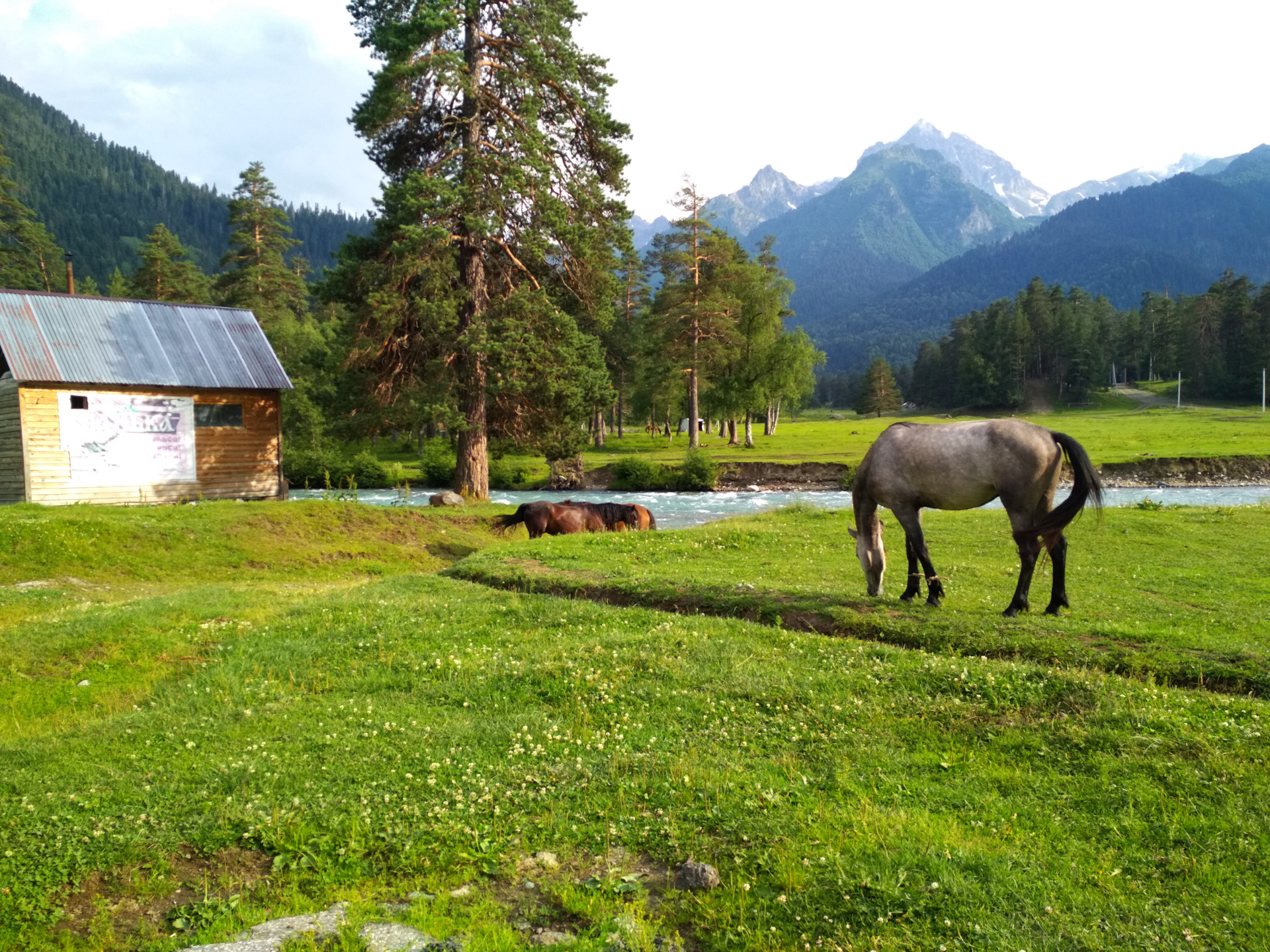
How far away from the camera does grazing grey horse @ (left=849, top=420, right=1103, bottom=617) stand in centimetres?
1012

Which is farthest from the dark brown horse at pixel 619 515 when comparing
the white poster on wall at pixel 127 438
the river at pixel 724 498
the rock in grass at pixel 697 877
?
the rock in grass at pixel 697 877

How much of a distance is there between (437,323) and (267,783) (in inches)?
931

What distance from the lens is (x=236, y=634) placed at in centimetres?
1058

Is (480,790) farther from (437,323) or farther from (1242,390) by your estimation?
(1242,390)

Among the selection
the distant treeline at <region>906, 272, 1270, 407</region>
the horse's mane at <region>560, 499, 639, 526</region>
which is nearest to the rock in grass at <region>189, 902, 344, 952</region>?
the horse's mane at <region>560, 499, 639, 526</region>

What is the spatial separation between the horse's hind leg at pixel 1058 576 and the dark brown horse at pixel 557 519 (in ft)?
47.7

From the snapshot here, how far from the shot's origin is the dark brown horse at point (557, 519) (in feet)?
76.2

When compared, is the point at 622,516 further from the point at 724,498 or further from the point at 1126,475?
the point at 1126,475

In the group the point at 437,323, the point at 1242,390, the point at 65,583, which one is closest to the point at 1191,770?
the point at 65,583

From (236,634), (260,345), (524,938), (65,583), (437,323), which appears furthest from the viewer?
(260,345)

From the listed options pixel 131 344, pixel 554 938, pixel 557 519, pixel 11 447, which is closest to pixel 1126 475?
pixel 557 519

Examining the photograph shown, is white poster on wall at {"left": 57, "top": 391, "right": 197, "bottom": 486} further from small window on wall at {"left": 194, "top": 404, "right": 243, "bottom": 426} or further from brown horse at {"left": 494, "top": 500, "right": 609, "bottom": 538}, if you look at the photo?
brown horse at {"left": 494, "top": 500, "right": 609, "bottom": 538}

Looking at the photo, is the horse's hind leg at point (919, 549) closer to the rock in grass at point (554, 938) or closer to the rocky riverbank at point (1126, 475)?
the rock in grass at point (554, 938)

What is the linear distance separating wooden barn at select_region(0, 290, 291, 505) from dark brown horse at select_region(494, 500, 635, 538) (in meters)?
13.5
